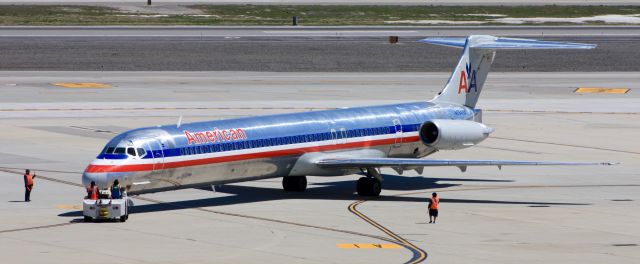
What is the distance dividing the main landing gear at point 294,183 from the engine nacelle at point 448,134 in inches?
214

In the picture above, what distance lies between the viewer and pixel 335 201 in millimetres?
45062

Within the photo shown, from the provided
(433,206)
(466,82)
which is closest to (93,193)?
(433,206)

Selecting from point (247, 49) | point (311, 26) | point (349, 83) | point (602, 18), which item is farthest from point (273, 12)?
point (349, 83)

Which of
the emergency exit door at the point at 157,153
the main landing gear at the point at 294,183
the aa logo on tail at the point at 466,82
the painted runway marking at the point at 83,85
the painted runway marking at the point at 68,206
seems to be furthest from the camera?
the painted runway marking at the point at 83,85

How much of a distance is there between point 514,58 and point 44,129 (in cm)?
6055

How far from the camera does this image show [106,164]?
39406mm

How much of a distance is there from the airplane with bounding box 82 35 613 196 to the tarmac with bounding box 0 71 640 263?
114 centimetres

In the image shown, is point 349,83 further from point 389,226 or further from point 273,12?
point 273,12

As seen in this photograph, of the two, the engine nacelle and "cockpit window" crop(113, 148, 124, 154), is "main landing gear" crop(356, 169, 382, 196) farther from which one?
"cockpit window" crop(113, 148, 124, 154)

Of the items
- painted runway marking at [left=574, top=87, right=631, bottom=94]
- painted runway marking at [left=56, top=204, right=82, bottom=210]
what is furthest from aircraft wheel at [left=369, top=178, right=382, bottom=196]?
painted runway marking at [left=574, top=87, right=631, bottom=94]

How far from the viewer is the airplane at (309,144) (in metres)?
40.2

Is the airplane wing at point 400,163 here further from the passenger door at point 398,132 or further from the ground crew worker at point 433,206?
the ground crew worker at point 433,206

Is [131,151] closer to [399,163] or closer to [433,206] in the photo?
[433,206]

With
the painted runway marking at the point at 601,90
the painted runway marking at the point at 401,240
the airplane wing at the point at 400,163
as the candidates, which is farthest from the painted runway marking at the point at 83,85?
the painted runway marking at the point at 401,240
